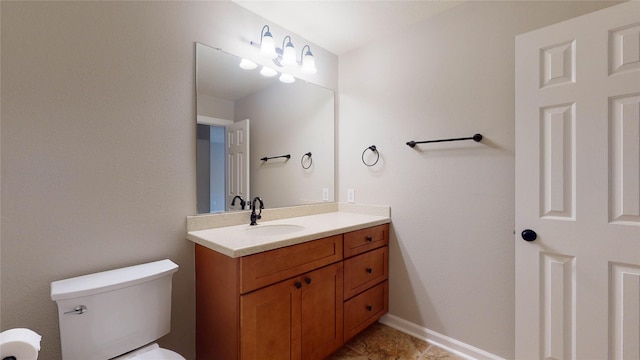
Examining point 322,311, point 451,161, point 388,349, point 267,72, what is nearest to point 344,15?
point 267,72

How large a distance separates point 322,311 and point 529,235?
1222 millimetres

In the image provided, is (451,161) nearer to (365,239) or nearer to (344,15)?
(365,239)

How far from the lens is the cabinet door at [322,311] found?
60.9 inches

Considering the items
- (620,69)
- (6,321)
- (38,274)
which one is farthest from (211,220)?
→ (620,69)

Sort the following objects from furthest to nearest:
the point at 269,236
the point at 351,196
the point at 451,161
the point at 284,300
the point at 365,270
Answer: the point at 351,196 → the point at 365,270 → the point at 451,161 → the point at 269,236 → the point at 284,300

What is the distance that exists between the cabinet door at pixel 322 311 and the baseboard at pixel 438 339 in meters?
0.62

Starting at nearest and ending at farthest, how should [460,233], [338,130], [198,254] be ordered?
[198,254] → [460,233] → [338,130]

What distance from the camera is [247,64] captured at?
1.90 meters

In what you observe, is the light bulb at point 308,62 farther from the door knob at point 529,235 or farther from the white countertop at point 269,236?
the door knob at point 529,235

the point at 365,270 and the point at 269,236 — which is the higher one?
the point at 269,236

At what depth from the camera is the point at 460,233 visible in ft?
6.02

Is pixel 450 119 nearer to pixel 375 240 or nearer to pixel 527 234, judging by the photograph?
pixel 527 234

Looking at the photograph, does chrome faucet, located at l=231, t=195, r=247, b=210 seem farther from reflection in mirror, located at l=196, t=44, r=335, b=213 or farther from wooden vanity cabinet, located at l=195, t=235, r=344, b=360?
wooden vanity cabinet, located at l=195, t=235, r=344, b=360

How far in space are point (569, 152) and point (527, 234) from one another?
1.51 ft
